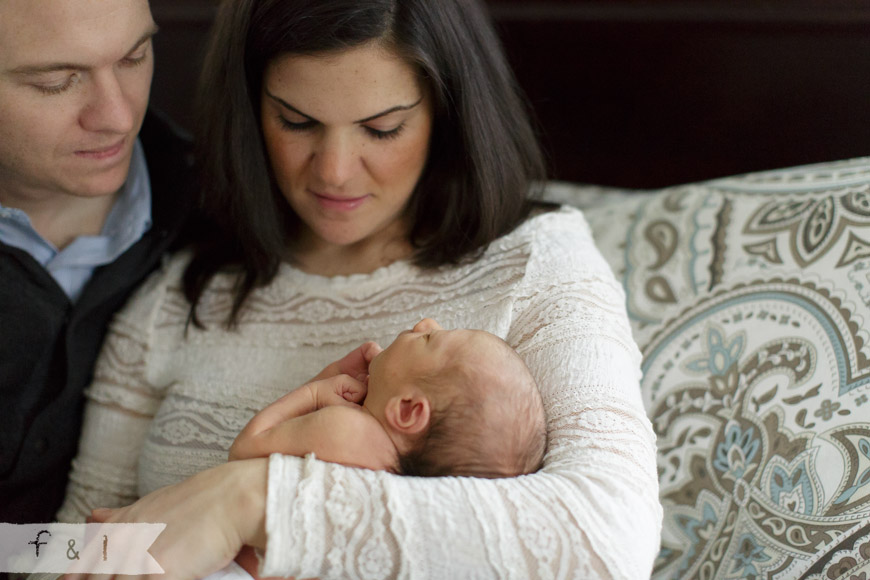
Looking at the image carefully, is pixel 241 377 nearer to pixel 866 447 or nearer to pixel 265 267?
pixel 265 267

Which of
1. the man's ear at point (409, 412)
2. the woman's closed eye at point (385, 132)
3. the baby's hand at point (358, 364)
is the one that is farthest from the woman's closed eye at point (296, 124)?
the man's ear at point (409, 412)

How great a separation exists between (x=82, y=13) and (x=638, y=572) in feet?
4.24

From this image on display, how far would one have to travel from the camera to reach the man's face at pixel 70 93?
1.38m

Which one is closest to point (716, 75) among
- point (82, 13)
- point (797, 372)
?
point (797, 372)

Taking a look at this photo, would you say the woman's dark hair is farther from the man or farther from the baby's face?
the baby's face

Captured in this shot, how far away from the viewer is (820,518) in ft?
4.30

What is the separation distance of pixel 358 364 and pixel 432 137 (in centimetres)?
50

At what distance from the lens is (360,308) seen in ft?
5.06

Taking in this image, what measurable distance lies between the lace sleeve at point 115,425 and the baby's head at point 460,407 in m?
0.68

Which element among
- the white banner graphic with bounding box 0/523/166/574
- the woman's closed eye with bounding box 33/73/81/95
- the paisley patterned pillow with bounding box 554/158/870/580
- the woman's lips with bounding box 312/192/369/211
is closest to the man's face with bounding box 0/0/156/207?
the woman's closed eye with bounding box 33/73/81/95

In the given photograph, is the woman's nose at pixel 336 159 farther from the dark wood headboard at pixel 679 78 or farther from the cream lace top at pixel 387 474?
the dark wood headboard at pixel 679 78

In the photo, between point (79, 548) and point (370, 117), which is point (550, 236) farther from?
point (79, 548)

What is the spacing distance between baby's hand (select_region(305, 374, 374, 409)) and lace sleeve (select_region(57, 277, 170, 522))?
0.57m

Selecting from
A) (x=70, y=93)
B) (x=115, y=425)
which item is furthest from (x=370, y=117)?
(x=115, y=425)
